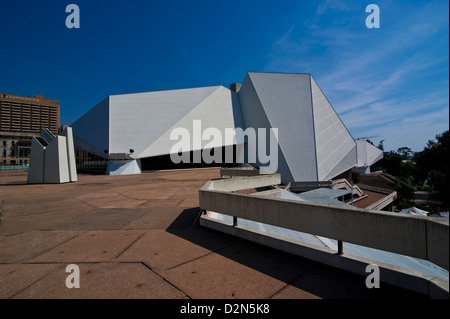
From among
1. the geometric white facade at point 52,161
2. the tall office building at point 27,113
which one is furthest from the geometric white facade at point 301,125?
the tall office building at point 27,113

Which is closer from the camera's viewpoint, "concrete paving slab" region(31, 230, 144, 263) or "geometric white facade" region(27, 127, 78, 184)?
"concrete paving slab" region(31, 230, 144, 263)

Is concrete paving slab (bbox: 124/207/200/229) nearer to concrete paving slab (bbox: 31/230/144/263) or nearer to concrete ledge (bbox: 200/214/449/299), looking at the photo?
concrete paving slab (bbox: 31/230/144/263)

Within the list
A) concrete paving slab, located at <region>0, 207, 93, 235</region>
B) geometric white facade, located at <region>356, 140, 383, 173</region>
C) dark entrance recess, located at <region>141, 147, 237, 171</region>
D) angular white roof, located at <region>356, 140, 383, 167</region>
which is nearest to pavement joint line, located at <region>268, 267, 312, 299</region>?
concrete paving slab, located at <region>0, 207, 93, 235</region>

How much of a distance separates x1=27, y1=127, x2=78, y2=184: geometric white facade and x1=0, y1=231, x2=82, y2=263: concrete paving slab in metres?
12.3

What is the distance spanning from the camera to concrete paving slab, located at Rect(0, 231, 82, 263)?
3.36 m

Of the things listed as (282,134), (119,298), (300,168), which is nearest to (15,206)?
(119,298)

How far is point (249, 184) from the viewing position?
7.30 meters

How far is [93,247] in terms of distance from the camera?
3.65 metres

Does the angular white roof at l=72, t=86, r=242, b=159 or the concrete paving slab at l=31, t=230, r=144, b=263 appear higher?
the angular white roof at l=72, t=86, r=242, b=159

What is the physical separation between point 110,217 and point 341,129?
2454cm

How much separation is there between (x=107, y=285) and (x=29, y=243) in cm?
268

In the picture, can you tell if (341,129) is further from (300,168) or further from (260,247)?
(260,247)

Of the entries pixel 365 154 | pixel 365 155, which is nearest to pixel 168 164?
pixel 365 155

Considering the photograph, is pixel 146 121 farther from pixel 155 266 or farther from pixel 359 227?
pixel 359 227
